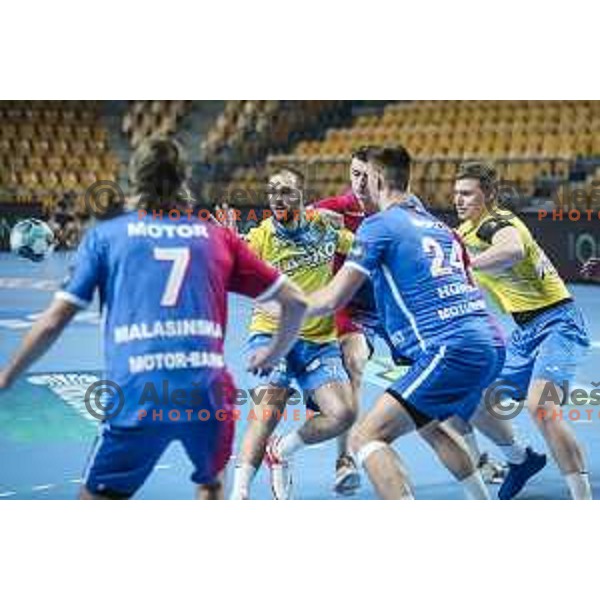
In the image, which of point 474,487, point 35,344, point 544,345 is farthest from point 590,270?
point 35,344

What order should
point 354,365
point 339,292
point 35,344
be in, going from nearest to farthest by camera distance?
1. point 35,344
2. point 339,292
3. point 354,365

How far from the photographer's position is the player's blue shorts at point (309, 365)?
5.96 meters

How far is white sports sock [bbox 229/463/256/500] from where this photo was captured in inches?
229

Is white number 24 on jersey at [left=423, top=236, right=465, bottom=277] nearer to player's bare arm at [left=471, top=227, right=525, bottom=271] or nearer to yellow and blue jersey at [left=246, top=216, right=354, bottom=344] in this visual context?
player's bare arm at [left=471, top=227, right=525, bottom=271]

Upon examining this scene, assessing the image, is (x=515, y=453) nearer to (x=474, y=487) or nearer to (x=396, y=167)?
(x=474, y=487)

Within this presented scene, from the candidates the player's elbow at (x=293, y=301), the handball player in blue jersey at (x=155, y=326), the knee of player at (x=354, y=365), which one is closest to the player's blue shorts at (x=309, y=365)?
the knee of player at (x=354, y=365)

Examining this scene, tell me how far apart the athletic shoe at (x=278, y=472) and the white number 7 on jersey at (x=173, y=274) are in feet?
6.91

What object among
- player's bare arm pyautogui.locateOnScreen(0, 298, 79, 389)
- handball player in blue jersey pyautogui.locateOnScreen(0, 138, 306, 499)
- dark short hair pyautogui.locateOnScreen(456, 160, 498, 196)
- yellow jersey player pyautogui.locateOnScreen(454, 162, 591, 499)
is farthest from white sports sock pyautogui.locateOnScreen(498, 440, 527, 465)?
player's bare arm pyautogui.locateOnScreen(0, 298, 79, 389)

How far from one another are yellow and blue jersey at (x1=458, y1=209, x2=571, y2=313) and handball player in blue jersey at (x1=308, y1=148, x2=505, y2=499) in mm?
780

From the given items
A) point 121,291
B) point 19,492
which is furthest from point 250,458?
point 121,291

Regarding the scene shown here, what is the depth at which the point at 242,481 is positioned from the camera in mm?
5840

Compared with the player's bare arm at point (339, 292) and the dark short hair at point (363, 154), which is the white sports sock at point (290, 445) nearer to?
the player's bare arm at point (339, 292)

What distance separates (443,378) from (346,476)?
48.9 inches

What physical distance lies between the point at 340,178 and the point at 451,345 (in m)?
1.99
